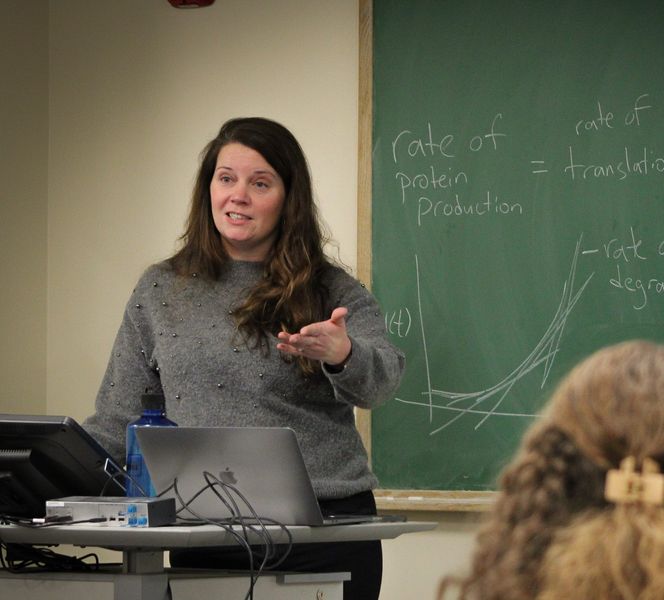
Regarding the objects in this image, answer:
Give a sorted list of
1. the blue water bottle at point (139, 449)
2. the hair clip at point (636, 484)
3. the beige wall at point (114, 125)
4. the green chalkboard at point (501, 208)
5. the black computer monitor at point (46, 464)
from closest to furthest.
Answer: the hair clip at point (636, 484) < the black computer monitor at point (46, 464) < the blue water bottle at point (139, 449) < the green chalkboard at point (501, 208) < the beige wall at point (114, 125)

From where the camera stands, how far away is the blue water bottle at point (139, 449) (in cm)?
203

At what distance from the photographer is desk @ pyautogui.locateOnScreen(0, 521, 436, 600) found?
1.75 metres

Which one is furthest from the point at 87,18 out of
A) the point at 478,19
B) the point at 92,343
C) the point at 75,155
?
the point at 478,19

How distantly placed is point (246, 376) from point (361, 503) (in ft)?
1.07

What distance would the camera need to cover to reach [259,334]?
2334 millimetres

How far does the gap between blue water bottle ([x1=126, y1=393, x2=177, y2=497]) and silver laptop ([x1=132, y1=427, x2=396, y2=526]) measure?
2.5 inches

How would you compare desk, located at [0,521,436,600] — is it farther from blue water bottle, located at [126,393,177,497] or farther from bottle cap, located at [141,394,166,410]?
bottle cap, located at [141,394,166,410]

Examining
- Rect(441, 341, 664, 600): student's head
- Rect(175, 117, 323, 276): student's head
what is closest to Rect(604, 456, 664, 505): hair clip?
Rect(441, 341, 664, 600): student's head

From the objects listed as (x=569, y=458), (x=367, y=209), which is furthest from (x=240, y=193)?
(x=569, y=458)

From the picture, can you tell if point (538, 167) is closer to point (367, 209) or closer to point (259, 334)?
point (367, 209)

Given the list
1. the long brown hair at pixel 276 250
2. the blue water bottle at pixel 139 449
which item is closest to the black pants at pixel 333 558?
the blue water bottle at pixel 139 449

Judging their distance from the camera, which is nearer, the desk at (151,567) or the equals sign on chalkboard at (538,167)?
the desk at (151,567)

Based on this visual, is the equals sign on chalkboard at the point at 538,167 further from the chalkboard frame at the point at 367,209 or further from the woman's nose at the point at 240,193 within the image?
the woman's nose at the point at 240,193

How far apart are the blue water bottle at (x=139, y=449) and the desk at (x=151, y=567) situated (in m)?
0.14
